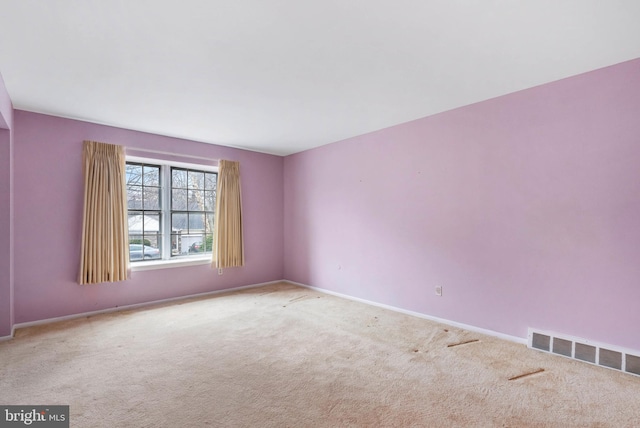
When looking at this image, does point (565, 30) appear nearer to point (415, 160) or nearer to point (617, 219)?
point (617, 219)

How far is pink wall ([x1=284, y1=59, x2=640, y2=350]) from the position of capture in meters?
2.52

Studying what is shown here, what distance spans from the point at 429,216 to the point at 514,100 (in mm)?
1472

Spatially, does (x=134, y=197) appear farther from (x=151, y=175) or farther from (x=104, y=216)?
(x=104, y=216)

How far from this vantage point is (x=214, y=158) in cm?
503

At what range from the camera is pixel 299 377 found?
2.39 metres

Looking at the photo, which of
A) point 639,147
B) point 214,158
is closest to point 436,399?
point 639,147

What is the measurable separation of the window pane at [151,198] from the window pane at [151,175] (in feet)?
0.25

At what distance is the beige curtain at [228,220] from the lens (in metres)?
4.97

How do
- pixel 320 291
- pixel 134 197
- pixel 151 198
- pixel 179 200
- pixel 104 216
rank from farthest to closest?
pixel 320 291 < pixel 179 200 < pixel 151 198 < pixel 134 197 < pixel 104 216

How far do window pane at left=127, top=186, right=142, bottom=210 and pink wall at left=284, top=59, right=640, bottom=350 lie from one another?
303 centimetres
